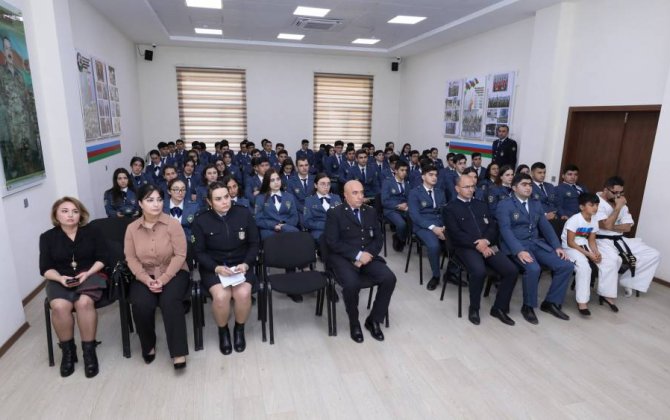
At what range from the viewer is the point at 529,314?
3678 millimetres

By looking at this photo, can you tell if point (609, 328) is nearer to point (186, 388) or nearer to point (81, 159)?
Result: point (186, 388)

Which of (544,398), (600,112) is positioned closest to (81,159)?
(544,398)

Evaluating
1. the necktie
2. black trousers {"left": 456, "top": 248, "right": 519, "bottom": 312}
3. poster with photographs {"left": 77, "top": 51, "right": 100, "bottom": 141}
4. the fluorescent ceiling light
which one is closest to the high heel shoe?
black trousers {"left": 456, "top": 248, "right": 519, "bottom": 312}

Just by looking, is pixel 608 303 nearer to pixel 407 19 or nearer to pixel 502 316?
pixel 502 316

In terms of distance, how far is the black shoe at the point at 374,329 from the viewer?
3.31m

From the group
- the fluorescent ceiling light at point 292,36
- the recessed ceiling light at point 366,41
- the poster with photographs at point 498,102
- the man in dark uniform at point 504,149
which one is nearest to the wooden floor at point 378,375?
the man in dark uniform at point 504,149

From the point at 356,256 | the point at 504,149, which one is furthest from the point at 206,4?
the point at 504,149

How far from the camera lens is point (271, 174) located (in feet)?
14.7

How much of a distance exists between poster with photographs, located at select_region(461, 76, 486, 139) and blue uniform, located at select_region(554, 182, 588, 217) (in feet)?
9.89

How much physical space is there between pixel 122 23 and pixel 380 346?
7432 millimetres

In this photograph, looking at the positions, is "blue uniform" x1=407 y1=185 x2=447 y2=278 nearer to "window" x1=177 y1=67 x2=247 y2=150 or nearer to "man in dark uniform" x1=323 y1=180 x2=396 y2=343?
"man in dark uniform" x1=323 y1=180 x2=396 y2=343

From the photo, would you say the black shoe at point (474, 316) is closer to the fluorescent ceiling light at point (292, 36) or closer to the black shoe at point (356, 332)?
the black shoe at point (356, 332)

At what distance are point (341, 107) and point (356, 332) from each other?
8.71 meters

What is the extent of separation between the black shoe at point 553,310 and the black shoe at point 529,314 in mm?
183
